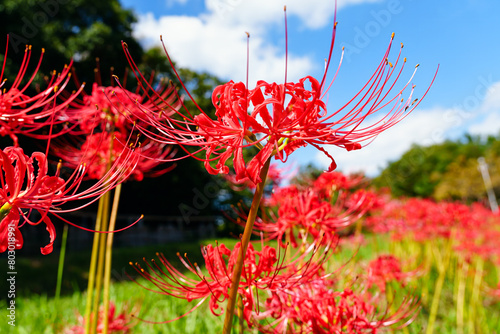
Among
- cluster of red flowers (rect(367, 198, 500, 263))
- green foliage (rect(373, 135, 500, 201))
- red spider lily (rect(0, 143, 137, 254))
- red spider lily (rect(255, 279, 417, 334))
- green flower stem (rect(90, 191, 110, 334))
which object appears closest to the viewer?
red spider lily (rect(0, 143, 137, 254))

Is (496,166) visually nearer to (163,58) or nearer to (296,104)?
(163,58)

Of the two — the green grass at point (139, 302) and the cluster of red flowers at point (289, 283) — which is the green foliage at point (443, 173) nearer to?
the green grass at point (139, 302)

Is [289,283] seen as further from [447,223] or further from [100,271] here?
[447,223]

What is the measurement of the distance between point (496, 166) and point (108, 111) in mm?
34220

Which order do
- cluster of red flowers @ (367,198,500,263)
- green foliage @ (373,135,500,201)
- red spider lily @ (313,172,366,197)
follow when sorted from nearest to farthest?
red spider lily @ (313,172,366,197) < cluster of red flowers @ (367,198,500,263) < green foliage @ (373,135,500,201)

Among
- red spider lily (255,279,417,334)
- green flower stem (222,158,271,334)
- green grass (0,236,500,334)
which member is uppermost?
green flower stem (222,158,271,334)

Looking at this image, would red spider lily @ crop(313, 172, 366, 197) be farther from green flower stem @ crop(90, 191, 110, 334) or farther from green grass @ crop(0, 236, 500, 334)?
green flower stem @ crop(90, 191, 110, 334)

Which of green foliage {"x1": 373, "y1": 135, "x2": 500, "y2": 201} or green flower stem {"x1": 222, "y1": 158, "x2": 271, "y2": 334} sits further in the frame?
green foliage {"x1": 373, "y1": 135, "x2": 500, "y2": 201}

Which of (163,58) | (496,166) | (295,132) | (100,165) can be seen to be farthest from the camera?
(496,166)

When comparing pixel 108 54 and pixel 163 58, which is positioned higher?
pixel 163 58

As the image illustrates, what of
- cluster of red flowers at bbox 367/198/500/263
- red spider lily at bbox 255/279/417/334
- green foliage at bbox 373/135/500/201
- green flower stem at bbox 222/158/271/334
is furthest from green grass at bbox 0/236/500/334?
green foliage at bbox 373/135/500/201

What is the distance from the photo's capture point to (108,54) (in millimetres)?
12164

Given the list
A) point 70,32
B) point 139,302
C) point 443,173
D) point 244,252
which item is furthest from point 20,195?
point 443,173

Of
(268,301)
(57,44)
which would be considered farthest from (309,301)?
(57,44)
